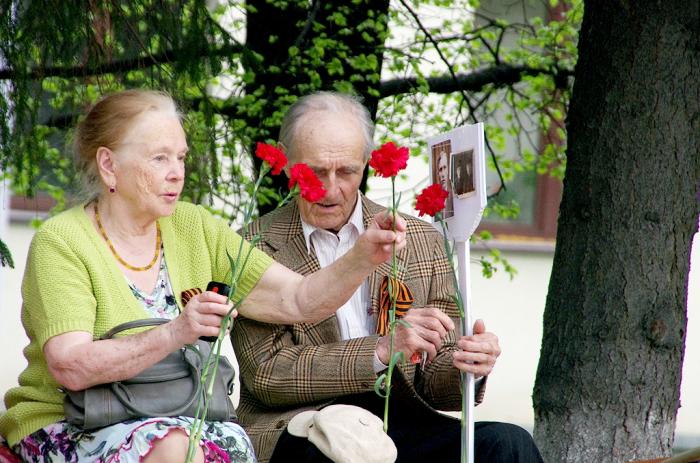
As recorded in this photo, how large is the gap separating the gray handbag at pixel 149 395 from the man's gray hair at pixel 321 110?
90 centimetres

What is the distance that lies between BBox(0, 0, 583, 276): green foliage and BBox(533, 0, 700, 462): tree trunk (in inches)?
54.4

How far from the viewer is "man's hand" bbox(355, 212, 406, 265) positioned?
3051 mm

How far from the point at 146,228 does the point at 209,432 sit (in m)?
0.60

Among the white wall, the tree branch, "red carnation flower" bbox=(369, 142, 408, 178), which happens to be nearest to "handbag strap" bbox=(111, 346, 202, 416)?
"red carnation flower" bbox=(369, 142, 408, 178)

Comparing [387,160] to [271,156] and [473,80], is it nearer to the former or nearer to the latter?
[271,156]

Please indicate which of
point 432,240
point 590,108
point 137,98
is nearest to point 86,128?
point 137,98

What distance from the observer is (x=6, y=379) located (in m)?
9.06

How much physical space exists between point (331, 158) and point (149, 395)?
3.33 ft

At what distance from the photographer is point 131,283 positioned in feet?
10.3

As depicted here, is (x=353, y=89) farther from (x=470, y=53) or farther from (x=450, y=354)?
(x=450, y=354)

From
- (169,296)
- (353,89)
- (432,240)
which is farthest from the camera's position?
(353,89)

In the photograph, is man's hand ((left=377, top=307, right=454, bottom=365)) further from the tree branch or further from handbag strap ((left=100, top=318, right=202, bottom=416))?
the tree branch

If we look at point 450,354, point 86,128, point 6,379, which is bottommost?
point 6,379

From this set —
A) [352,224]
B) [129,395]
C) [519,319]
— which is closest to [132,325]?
[129,395]
